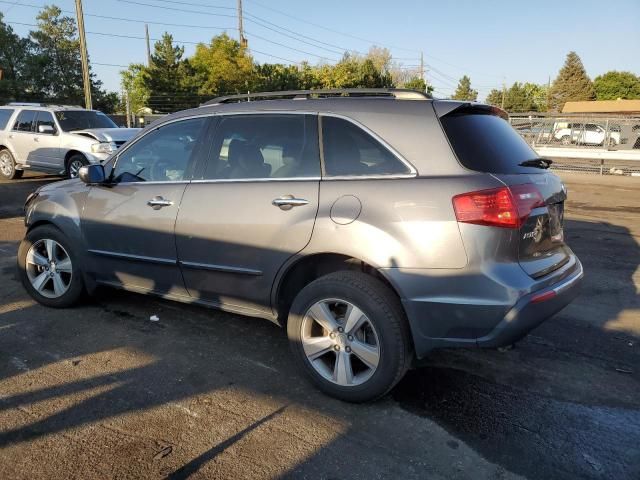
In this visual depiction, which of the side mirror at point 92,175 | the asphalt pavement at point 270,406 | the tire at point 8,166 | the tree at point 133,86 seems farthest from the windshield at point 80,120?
the tree at point 133,86

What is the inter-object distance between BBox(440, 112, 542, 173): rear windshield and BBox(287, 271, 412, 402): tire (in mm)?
903

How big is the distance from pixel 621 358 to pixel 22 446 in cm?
395

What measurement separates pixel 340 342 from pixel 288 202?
3.04ft

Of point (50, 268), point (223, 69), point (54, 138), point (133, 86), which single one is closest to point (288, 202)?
point (50, 268)

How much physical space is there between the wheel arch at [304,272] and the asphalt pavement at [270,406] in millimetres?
462

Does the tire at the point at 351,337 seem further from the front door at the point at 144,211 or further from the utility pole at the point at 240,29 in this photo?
the utility pole at the point at 240,29

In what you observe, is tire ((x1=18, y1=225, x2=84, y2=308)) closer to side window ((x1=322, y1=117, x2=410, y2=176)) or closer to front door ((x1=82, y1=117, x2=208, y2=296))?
front door ((x1=82, y1=117, x2=208, y2=296))

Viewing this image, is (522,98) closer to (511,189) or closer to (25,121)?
(25,121)

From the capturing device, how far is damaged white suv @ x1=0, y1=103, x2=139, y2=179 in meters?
12.4

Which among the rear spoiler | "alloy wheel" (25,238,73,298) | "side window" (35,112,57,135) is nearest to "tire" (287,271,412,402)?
the rear spoiler

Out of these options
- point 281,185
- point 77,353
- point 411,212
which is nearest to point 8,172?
point 77,353

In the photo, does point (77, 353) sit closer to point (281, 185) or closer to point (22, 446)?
point (22, 446)

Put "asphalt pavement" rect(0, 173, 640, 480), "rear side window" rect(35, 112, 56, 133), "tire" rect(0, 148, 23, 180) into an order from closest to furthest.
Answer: "asphalt pavement" rect(0, 173, 640, 480), "rear side window" rect(35, 112, 56, 133), "tire" rect(0, 148, 23, 180)

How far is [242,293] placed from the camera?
363 centimetres
